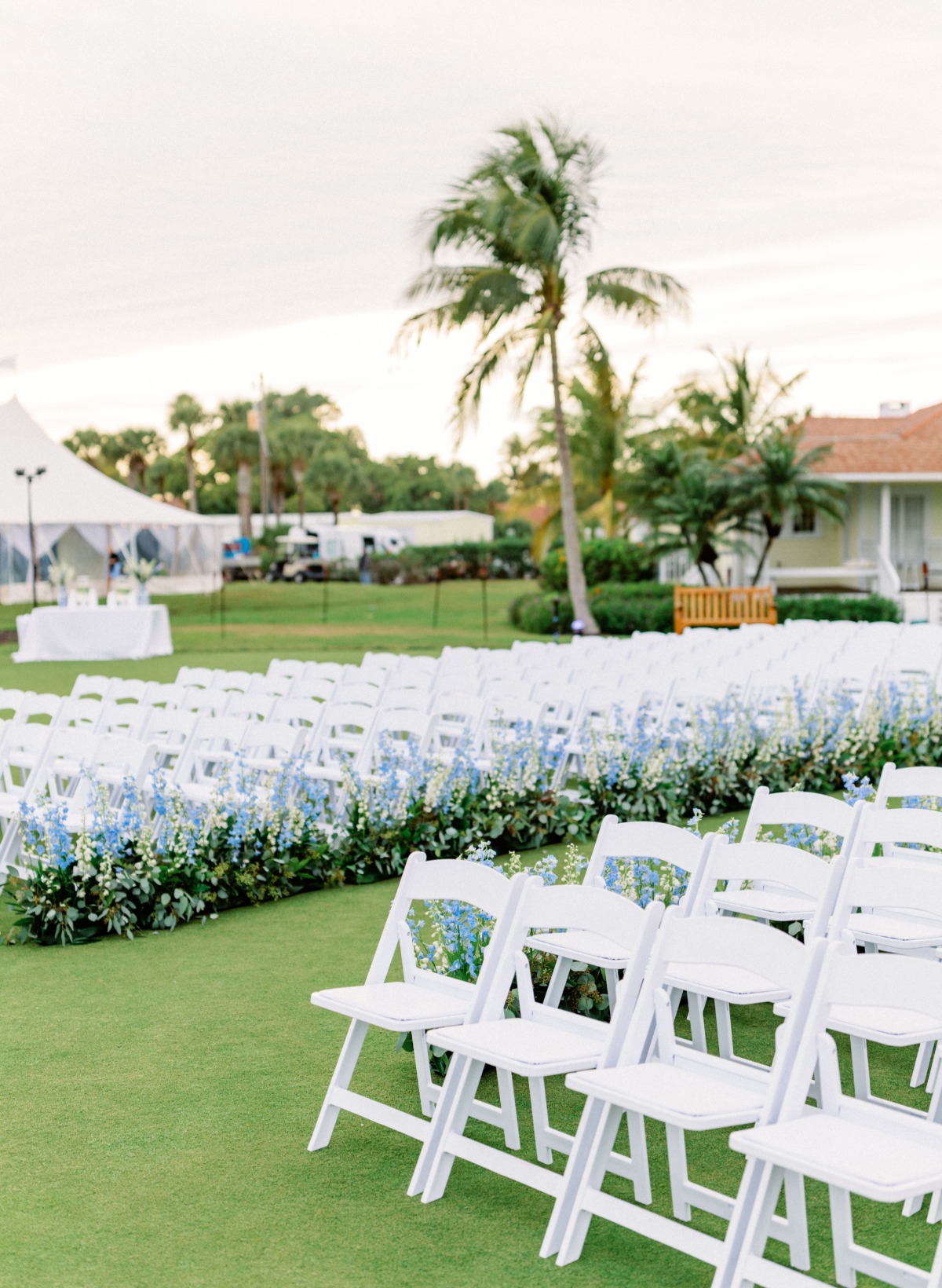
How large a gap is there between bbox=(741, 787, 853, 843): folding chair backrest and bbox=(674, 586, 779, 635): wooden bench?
1972 centimetres

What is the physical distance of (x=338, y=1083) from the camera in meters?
4.06

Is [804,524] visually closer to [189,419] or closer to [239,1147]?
[239,1147]

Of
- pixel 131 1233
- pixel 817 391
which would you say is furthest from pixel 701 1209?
pixel 817 391

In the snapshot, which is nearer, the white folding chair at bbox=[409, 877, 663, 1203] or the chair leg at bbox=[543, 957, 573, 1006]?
the white folding chair at bbox=[409, 877, 663, 1203]

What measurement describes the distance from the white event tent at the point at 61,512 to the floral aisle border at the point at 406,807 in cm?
2085

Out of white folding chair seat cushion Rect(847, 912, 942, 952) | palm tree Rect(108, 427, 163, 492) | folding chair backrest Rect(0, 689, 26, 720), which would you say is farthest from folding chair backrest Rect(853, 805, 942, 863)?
palm tree Rect(108, 427, 163, 492)

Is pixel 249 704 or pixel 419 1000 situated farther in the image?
pixel 249 704

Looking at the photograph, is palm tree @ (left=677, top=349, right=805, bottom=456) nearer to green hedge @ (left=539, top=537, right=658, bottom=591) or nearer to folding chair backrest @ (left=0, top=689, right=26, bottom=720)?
green hedge @ (left=539, top=537, right=658, bottom=591)

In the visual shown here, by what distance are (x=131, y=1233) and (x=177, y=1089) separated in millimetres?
1031

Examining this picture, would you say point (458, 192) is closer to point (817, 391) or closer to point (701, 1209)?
point (817, 391)

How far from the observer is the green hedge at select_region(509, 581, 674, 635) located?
87.2 feet

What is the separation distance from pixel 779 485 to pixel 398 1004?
2370 cm

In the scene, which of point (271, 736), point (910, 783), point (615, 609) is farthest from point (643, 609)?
point (910, 783)

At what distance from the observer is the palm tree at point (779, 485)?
2641cm
